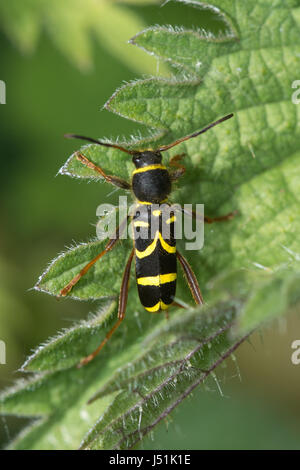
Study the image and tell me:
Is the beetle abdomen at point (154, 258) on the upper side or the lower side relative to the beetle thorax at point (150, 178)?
lower

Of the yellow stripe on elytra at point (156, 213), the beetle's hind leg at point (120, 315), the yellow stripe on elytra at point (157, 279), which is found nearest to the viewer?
the beetle's hind leg at point (120, 315)

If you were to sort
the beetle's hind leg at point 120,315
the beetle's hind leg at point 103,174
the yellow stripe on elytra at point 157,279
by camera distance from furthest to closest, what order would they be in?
the yellow stripe on elytra at point 157,279, the beetle's hind leg at point 120,315, the beetle's hind leg at point 103,174

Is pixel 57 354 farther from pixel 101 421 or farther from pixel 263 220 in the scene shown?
pixel 263 220

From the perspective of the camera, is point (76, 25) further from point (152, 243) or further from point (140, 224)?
point (152, 243)

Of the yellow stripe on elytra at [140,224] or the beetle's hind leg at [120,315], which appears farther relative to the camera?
the yellow stripe on elytra at [140,224]

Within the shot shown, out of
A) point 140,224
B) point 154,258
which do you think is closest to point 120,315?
point 154,258

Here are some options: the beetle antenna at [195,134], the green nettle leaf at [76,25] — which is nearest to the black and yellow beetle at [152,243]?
the beetle antenna at [195,134]

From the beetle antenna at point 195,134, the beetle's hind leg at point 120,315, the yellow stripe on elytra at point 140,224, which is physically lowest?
the beetle's hind leg at point 120,315

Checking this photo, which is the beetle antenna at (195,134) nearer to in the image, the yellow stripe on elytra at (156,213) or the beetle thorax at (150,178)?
the beetle thorax at (150,178)

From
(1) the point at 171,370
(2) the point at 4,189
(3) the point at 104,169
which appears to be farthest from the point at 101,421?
(2) the point at 4,189
